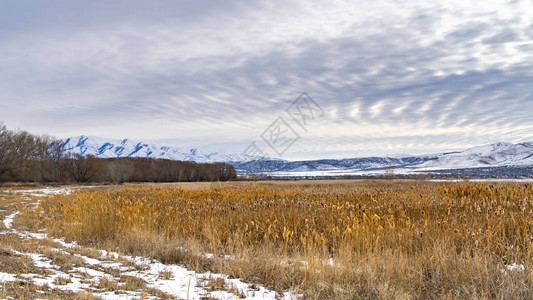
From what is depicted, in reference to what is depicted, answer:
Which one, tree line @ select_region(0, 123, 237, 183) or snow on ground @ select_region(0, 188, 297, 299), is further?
tree line @ select_region(0, 123, 237, 183)

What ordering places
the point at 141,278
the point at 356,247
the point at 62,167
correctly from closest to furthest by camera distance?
the point at 141,278 → the point at 356,247 → the point at 62,167

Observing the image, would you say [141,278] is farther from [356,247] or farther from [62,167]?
Answer: [62,167]

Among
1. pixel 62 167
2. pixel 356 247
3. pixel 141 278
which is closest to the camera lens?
pixel 141 278

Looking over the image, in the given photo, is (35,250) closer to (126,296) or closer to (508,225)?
(126,296)

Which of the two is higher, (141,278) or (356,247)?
(356,247)

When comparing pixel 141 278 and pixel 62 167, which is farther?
pixel 62 167

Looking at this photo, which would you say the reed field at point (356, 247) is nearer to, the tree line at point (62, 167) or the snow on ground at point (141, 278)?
the snow on ground at point (141, 278)

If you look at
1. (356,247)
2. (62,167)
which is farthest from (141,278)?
(62,167)

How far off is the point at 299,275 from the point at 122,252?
4.07 meters

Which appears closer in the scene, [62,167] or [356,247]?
[356,247]

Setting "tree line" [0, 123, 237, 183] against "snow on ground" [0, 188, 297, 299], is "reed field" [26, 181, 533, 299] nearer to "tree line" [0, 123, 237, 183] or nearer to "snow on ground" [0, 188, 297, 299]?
"snow on ground" [0, 188, 297, 299]

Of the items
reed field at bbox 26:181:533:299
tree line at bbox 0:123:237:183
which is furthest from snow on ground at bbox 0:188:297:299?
tree line at bbox 0:123:237:183

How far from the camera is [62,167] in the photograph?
80375 millimetres

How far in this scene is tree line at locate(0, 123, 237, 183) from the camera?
61222 millimetres
